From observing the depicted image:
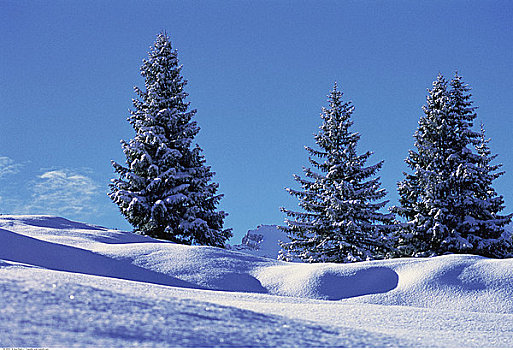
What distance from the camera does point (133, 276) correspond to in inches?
270

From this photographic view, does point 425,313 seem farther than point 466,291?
No

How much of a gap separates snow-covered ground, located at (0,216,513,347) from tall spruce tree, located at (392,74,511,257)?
996 centimetres

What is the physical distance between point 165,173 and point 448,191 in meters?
11.0

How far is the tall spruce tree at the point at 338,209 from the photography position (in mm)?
16422

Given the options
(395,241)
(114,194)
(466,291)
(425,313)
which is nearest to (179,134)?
(114,194)

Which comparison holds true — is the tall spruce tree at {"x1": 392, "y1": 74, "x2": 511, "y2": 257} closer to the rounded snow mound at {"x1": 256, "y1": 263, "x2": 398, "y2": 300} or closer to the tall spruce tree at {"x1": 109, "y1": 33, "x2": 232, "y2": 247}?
the tall spruce tree at {"x1": 109, "y1": 33, "x2": 232, "y2": 247}

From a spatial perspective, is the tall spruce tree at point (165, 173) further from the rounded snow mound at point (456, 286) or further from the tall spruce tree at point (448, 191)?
the rounded snow mound at point (456, 286)

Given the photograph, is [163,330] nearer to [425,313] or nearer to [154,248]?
[425,313]

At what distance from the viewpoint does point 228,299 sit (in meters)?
3.78

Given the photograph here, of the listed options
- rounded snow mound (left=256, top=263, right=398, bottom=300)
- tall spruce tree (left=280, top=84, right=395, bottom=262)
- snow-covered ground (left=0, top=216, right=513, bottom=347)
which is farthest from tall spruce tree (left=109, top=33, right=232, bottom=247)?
rounded snow mound (left=256, top=263, right=398, bottom=300)

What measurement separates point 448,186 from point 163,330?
16947 mm

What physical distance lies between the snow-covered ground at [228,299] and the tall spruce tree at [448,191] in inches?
392

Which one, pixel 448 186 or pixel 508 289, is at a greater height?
pixel 448 186

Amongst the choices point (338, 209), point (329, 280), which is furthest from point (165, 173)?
point (329, 280)
